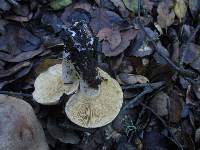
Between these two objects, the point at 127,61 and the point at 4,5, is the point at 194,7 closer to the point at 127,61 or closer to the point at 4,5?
the point at 127,61

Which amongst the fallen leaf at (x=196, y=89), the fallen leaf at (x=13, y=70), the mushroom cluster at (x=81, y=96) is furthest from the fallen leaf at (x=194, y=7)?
the fallen leaf at (x=13, y=70)

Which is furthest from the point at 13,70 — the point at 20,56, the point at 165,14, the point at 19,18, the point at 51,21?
the point at 165,14

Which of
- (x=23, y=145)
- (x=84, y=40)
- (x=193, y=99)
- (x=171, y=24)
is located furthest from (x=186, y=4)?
(x=23, y=145)

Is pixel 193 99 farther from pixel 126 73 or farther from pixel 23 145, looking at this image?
pixel 23 145

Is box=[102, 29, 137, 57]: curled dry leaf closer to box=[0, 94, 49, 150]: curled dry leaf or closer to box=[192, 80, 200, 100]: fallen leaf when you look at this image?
box=[192, 80, 200, 100]: fallen leaf

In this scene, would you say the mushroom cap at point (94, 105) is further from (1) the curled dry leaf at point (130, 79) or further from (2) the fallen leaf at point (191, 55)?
→ (2) the fallen leaf at point (191, 55)
